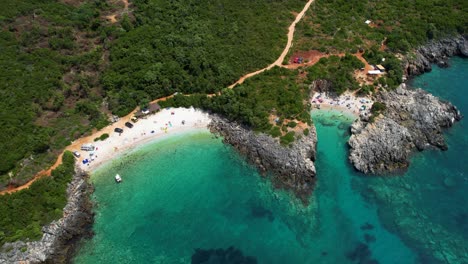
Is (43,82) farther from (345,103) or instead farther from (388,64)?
(388,64)

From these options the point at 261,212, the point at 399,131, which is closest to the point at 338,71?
the point at 399,131

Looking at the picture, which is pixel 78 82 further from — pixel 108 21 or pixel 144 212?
pixel 144 212

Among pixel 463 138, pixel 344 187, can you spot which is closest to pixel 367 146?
pixel 344 187

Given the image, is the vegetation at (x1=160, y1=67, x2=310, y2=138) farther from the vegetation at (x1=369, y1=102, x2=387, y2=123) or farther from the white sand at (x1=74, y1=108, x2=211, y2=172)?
the vegetation at (x1=369, y1=102, x2=387, y2=123)

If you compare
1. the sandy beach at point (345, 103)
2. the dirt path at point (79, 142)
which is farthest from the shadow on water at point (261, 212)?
the dirt path at point (79, 142)

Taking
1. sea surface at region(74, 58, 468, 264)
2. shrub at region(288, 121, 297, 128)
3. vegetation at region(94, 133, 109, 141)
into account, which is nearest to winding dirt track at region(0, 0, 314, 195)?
vegetation at region(94, 133, 109, 141)

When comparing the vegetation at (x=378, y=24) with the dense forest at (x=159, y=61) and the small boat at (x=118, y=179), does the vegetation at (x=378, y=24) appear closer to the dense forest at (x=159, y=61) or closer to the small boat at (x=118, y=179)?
the dense forest at (x=159, y=61)

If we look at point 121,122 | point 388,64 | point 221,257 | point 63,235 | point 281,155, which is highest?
point 388,64
